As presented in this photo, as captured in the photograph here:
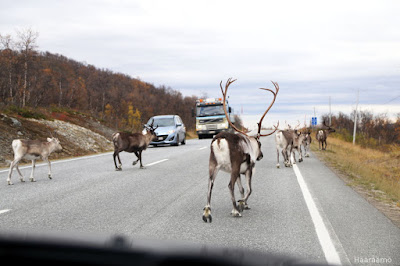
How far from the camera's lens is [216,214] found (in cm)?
668

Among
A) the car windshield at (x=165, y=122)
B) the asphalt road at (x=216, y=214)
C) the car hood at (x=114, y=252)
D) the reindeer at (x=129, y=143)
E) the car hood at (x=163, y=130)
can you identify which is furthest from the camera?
the car windshield at (x=165, y=122)

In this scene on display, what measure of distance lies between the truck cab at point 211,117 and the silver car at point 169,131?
9373 mm

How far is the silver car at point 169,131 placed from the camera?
83.0ft

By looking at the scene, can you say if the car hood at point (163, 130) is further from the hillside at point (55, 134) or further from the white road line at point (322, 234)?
the white road line at point (322, 234)

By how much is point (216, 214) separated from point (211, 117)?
3024 centimetres

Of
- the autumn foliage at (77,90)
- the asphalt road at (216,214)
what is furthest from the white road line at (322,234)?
the autumn foliage at (77,90)

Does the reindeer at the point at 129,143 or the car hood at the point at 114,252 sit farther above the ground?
the car hood at the point at 114,252

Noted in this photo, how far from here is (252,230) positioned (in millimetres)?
5637

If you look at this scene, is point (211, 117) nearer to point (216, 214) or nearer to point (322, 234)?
point (216, 214)

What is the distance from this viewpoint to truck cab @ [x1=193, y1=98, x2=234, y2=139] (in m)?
36.5

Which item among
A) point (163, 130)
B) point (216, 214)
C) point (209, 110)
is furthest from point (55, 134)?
point (209, 110)

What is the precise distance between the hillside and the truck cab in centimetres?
939

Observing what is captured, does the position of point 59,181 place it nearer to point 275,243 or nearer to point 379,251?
point 275,243

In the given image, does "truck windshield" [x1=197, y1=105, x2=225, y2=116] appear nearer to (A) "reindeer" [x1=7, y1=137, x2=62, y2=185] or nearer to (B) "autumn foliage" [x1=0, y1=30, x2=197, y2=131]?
(B) "autumn foliage" [x1=0, y1=30, x2=197, y2=131]
